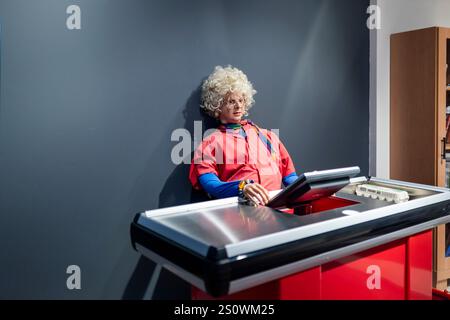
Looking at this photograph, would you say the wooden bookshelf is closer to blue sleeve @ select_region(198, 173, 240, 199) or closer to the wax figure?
the wax figure

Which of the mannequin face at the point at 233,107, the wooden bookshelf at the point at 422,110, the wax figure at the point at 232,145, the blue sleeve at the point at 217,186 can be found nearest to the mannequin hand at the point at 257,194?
the blue sleeve at the point at 217,186

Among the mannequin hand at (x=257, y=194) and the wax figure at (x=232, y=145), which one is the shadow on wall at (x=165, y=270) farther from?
the mannequin hand at (x=257, y=194)

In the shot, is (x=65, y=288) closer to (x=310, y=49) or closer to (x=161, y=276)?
(x=161, y=276)

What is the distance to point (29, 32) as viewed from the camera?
1.86 m

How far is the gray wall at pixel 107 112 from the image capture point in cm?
188

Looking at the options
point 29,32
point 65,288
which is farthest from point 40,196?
point 29,32

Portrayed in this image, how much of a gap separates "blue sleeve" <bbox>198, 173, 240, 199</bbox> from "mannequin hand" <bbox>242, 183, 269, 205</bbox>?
7.7 inches

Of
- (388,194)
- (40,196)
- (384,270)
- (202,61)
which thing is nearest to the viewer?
(384,270)

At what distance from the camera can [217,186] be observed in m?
2.02

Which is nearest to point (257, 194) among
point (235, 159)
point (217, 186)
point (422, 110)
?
point (217, 186)

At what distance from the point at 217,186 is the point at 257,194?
35 centimetres

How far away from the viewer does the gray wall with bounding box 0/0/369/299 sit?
1879mm

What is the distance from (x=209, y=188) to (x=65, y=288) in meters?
0.86

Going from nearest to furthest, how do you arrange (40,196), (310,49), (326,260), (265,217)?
(326,260) < (265,217) < (40,196) < (310,49)
